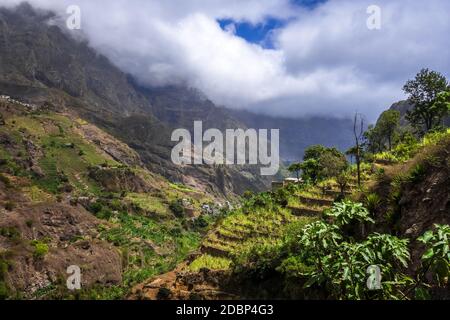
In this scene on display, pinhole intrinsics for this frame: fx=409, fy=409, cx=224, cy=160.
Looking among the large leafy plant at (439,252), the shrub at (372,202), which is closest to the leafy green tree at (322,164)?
the shrub at (372,202)

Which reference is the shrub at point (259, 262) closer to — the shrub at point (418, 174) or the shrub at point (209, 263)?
the shrub at point (209, 263)

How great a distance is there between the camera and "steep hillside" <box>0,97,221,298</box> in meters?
53.2

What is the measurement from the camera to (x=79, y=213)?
263 ft

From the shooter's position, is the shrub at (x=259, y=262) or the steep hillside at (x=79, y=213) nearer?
the shrub at (x=259, y=262)

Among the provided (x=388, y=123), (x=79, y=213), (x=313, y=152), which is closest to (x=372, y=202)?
(x=388, y=123)

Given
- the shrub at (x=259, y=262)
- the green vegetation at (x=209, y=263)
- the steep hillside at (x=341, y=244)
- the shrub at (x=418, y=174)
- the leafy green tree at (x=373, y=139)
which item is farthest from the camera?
the leafy green tree at (x=373, y=139)

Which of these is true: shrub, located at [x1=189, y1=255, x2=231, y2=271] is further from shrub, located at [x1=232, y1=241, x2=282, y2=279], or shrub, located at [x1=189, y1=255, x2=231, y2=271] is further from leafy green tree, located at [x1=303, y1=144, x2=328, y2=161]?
leafy green tree, located at [x1=303, y1=144, x2=328, y2=161]

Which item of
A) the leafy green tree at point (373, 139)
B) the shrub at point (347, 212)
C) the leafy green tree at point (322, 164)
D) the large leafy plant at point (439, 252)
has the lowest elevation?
the large leafy plant at point (439, 252)

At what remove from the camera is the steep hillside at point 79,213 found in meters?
53.2

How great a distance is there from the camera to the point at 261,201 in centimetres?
3416

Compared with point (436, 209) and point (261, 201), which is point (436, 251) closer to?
point (436, 209)

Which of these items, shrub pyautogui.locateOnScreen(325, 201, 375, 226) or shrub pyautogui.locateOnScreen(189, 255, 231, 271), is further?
shrub pyautogui.locateOnScreen(189, 255, 231, 271)

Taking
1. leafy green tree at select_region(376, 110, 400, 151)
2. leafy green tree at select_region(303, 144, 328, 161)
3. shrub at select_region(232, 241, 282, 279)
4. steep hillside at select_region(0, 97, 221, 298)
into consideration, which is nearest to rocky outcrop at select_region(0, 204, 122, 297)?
steep hillside at select_region(0, 97, 221, 298)

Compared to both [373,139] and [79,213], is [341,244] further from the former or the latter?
[79,213]
